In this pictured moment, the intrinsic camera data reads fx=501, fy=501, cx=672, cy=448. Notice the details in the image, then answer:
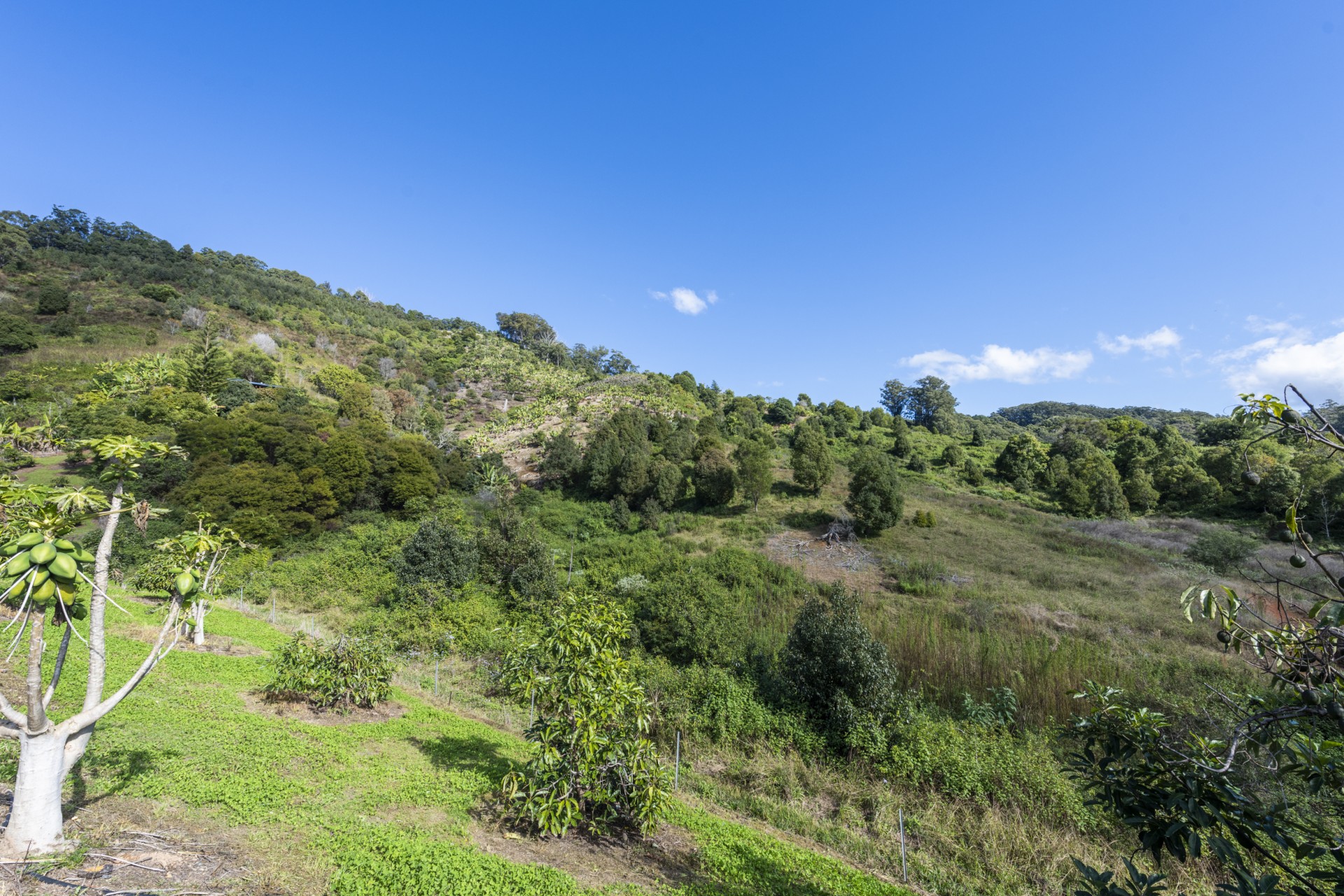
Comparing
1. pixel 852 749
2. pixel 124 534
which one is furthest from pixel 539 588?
pixel 124 534

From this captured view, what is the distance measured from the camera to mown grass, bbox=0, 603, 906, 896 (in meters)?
4.79

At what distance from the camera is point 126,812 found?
4.81 m

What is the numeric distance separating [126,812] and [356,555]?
19743 millimetres

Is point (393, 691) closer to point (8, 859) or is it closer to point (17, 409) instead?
point (8, 859)

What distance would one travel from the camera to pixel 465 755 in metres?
8.10

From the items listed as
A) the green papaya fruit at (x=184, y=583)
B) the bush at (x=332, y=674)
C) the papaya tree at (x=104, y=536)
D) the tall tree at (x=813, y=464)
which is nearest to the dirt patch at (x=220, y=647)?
the bush at (x=332, y=674)

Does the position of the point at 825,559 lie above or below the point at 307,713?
above

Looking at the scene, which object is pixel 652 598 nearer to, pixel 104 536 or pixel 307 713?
pixel 307 713

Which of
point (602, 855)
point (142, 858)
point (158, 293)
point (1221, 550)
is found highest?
point (158, 293)

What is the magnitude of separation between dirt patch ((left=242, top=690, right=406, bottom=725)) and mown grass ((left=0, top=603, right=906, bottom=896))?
200 mm

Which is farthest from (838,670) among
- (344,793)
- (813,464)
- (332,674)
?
(813,464)

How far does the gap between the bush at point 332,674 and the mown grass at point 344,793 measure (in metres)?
0.65

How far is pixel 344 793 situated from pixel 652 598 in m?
11.0

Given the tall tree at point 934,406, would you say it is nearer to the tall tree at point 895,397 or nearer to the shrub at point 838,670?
the tall tree at point 895,397
